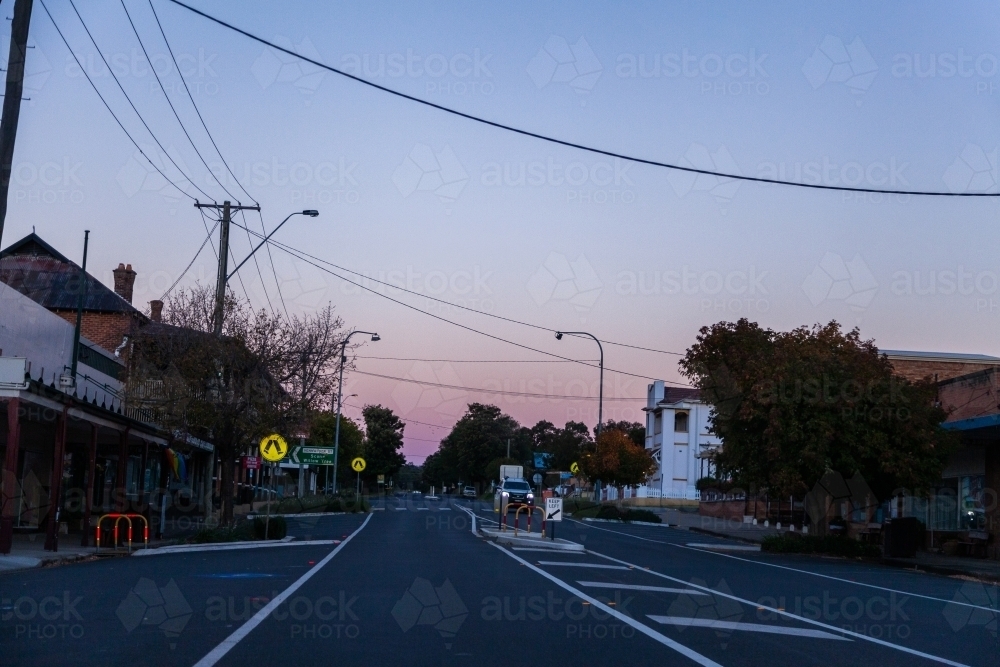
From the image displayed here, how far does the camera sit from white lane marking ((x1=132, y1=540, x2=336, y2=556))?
23.6m

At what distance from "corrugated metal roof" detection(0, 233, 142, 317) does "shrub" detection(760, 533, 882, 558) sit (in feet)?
79.7

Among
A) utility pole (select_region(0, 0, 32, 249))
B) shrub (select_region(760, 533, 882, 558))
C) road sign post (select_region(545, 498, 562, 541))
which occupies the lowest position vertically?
shrub (select_region(760, 533, 882, 558))

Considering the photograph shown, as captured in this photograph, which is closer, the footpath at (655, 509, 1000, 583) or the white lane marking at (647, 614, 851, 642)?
the white lane marking at (647, 614, 851, 642)

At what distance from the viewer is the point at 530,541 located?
27.2 metres

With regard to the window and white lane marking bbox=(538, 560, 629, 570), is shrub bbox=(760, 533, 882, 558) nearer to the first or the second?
white lane marking bbox=(538, 560, 629, 570)

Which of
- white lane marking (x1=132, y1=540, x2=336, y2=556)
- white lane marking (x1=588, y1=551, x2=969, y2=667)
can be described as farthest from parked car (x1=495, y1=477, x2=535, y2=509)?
white lane marking (x1=588, y1=551, x2=969, y2=667)

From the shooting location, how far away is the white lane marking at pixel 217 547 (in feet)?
A: 77.5

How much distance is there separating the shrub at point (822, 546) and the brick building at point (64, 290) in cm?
2345

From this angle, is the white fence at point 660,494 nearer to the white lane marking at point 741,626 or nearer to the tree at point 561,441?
the tree at point 561,441

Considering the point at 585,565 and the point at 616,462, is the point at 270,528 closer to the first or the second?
the point at 585,565

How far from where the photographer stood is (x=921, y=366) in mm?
48375

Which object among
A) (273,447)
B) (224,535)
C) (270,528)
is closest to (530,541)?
(270,528)

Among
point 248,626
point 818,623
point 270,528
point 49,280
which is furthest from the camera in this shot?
point 49,280

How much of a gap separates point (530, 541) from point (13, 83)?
1732 centimetres
